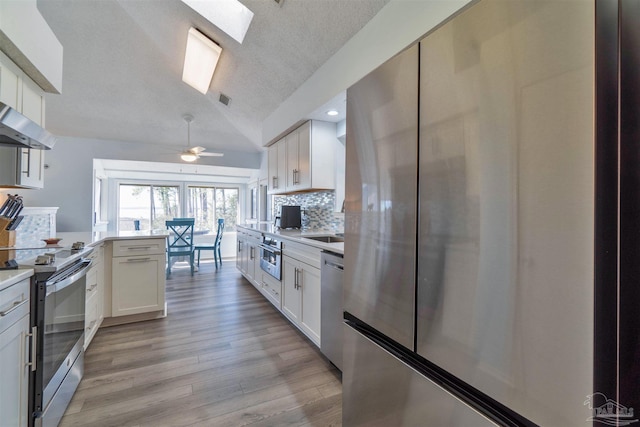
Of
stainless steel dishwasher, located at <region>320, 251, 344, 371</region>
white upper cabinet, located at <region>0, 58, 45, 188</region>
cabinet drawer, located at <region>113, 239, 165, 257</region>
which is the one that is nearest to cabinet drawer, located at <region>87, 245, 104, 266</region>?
cabinet drawer, located at <region>113, 239, 165, 257</region>

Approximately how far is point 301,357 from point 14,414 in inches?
61.9

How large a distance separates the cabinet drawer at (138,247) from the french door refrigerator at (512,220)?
8.80 feet

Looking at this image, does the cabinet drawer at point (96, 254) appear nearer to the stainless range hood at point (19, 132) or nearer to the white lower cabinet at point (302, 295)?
the stainless range hood at point (19, 132)

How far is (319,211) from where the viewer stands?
3611 mm

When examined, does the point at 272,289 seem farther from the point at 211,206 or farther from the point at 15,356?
the point at 211,206

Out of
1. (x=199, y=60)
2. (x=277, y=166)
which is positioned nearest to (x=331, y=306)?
(x=277, y=166)

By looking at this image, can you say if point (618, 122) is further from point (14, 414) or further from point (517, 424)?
point (14, 414)

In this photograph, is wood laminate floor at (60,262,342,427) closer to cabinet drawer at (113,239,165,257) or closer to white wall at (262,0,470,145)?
cabinet drawer at (113,239,165,257)

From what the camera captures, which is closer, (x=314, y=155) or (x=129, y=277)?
(x=129, y=277)

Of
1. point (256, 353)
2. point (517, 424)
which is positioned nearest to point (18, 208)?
point (256, 353)

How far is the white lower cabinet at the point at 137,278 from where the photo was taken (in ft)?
9.03

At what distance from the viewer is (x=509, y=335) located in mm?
650

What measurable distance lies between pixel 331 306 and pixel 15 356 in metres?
1.58

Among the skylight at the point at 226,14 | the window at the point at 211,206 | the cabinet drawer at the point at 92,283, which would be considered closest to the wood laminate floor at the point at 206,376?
the cabinet drawer at the point at 92,283
